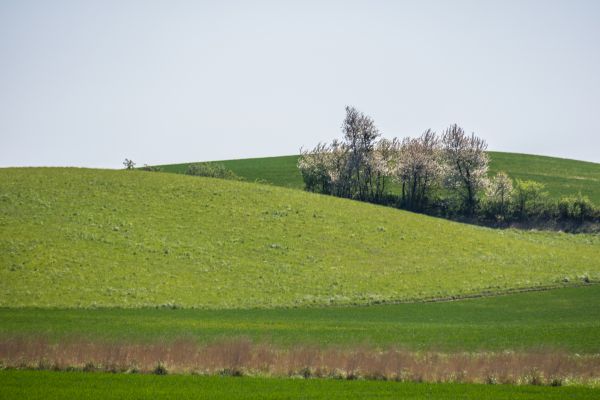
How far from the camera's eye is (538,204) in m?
84.2

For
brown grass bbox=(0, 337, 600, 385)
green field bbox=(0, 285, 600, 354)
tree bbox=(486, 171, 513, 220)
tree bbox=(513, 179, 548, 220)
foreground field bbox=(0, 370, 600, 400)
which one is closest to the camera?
foreground field bbox=(0, 370, 600, 400)

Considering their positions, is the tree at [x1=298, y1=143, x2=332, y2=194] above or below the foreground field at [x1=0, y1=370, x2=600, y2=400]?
above

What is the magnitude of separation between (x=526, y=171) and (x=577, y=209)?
32995mm

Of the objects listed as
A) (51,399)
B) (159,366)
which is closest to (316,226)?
(159,366)

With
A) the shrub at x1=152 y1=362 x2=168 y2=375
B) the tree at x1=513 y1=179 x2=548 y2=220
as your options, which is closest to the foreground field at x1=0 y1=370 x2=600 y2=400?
the shrub at x1=152 y1=362 x2=168 y2=375

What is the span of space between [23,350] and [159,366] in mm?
4418

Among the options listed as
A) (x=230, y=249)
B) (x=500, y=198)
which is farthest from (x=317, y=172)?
(x=230, y=249)

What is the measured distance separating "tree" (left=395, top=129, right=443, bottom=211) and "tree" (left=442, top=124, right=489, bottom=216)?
1602 mm

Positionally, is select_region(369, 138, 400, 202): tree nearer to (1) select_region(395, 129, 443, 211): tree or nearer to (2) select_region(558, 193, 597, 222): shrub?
(1) select_region(395, 129, 443, 211): tree

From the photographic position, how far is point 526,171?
11406cm

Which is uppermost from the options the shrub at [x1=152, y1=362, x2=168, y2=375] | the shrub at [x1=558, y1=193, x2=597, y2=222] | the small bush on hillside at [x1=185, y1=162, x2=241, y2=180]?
the small bush on hillside at [x1=185, y1=162, x2=241, y2=180]

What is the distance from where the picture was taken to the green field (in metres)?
28.4

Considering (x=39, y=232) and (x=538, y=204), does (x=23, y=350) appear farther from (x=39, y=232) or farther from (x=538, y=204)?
(x=538, y=204)

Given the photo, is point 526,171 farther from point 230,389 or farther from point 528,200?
point 230,389
